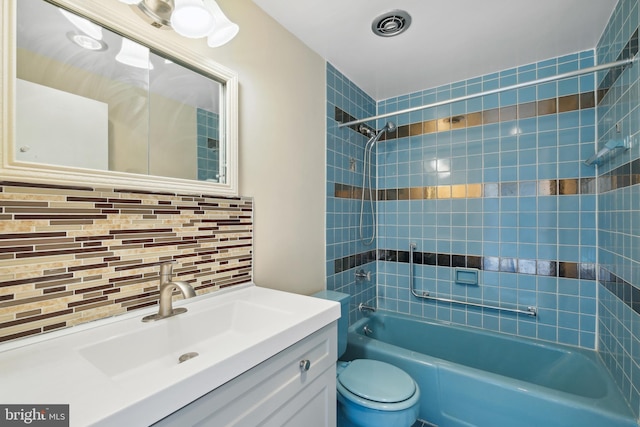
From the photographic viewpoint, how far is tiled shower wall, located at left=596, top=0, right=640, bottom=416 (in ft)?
4.04

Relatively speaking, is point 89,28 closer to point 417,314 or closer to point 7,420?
point 7,420

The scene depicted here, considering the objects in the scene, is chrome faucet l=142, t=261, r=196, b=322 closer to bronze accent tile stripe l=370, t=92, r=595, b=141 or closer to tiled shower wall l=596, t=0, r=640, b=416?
bronze accent tile stripe l=370, t=92, r=595, b=141

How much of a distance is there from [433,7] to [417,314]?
2.21 meters

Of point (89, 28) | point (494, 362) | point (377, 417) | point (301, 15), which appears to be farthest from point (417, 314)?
point (89, 28)

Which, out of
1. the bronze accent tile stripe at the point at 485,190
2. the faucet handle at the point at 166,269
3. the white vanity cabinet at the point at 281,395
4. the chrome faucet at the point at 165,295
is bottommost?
the white vanity cabinet at the point at 281,395

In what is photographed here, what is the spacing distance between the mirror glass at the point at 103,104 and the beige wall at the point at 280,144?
225mm

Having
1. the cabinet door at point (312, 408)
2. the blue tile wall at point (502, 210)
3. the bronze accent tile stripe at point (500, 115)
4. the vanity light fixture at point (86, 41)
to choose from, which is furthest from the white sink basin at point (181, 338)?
the blue tile wall at point (502, 210)

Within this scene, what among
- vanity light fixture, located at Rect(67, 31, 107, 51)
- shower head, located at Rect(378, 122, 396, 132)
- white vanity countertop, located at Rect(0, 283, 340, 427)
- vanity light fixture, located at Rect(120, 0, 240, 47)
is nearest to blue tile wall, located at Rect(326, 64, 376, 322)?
shower head, located at Rect(378, 122, 396, 132)

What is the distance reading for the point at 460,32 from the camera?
5.54 feet

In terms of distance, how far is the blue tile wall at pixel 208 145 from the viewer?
1.22 m

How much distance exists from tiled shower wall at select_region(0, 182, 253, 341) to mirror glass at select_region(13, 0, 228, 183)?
111mm

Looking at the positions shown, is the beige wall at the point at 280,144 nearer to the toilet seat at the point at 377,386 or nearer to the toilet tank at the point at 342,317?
the toilet tank at the point at 342,317

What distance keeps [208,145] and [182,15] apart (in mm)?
476

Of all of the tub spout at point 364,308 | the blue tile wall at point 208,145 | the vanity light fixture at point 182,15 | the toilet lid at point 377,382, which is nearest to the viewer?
the vanity light fixture at point 182,15
